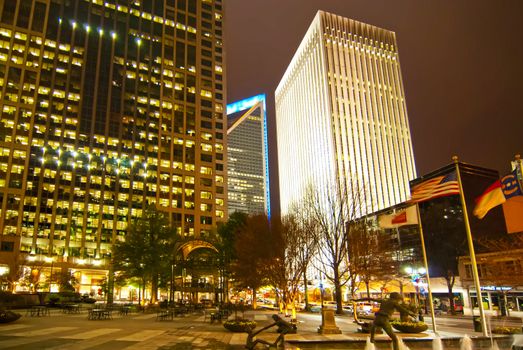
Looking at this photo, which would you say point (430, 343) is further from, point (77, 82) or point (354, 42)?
point (354, 42)

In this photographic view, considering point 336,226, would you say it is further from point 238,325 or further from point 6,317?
point 6,317

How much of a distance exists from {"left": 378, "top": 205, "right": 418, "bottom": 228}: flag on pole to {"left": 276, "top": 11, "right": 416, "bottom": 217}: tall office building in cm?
11163

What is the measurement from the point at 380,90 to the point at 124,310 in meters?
140

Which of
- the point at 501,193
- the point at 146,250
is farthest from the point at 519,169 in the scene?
the point at 146,250

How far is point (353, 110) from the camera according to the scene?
148125 mm

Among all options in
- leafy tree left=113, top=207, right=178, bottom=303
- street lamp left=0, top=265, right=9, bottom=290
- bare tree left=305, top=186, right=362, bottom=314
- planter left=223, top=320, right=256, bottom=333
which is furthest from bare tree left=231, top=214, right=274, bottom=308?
street lamp left=0, top=265, right=9, bottom=290

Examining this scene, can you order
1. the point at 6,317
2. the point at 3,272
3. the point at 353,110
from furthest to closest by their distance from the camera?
the point at 353,110, the point at 3,272, the point at 6,317

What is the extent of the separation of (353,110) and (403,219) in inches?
5141

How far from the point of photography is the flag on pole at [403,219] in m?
22.7

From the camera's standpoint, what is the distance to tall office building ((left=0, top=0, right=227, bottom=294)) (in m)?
93.2

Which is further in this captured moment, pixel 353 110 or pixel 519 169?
pixel 353 110

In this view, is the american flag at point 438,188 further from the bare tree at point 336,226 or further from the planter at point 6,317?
the planter at point 6,317

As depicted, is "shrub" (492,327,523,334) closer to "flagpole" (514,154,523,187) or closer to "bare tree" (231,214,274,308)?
"flagpole" (514,154,523,187)

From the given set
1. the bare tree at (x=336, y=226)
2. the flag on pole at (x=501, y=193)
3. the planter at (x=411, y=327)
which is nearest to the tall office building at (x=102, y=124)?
the bare tree at (x=336, y=226)
